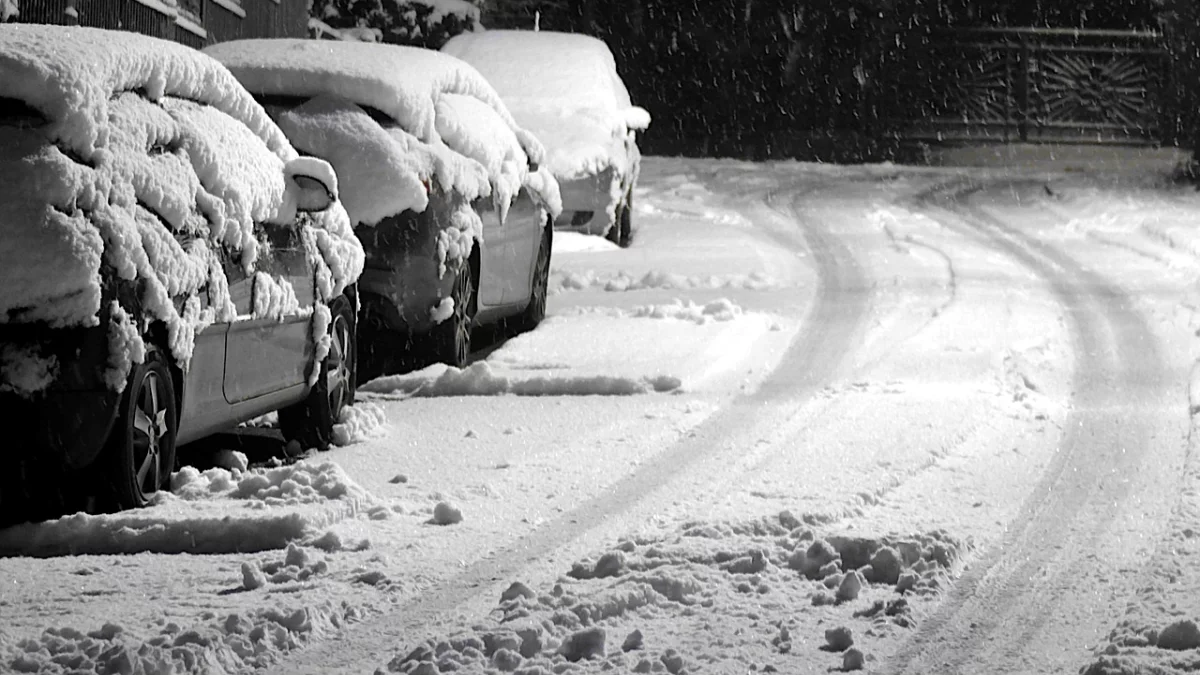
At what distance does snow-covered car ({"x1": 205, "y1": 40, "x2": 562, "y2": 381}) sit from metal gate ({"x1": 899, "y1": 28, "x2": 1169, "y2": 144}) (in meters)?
21.4

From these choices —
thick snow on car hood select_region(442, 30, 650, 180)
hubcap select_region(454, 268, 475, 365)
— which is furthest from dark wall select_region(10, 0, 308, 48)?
hubcap select_region(454, 268, 475, 365)

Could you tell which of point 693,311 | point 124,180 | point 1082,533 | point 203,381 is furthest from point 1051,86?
point 124,180

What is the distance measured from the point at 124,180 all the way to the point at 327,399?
6.86 feet

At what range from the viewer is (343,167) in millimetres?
9211

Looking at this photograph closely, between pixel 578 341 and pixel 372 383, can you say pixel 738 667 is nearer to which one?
→ pixel 372 383

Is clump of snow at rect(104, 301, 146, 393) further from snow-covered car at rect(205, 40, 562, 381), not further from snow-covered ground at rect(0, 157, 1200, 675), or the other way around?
snow-covered car at rect(205, 40, 562, 381)

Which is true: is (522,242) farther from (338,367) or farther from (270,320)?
(270,320)

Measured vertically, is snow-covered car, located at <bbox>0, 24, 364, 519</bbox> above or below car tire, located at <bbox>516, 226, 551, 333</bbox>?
above

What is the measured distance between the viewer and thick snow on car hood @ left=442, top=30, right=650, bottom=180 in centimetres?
1600

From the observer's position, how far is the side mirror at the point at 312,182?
297 inches

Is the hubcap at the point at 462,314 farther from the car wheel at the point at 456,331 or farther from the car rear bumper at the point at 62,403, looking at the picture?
the car rear bumper at the point at 62,403

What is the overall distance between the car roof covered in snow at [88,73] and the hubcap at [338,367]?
4.34ft

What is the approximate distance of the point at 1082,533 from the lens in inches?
256

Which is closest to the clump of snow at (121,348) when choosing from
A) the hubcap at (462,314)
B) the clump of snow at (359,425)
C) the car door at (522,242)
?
the clump of snow at (359,425)
